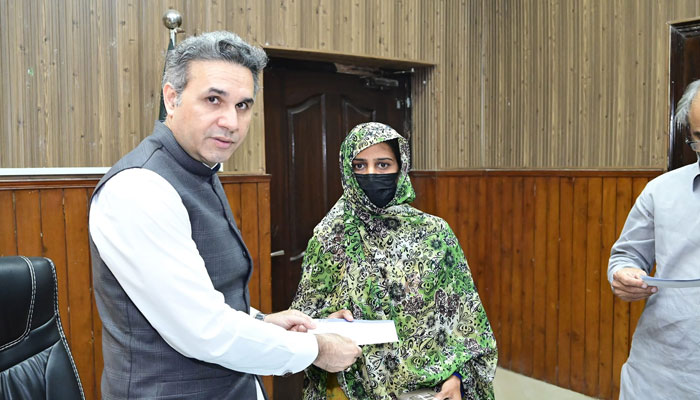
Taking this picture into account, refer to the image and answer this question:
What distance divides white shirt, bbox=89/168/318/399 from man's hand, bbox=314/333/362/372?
0.21 m

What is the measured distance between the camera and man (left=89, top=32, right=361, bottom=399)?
100cm

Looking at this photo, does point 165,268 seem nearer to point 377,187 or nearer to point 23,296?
point 23,296

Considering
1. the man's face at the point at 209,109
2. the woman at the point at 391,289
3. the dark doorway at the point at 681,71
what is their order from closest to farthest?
the man's face at the point at 209,109 → the woman at the point at 391,289 → the dark doorway at the point at 681,71

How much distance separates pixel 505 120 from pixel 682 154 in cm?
121

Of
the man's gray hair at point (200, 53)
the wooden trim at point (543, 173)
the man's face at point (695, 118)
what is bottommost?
the wooden trim at point (543, 173)

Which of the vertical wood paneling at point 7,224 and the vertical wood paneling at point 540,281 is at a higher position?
the vertical wood paneling at point 7,224

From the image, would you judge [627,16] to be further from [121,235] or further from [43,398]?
[43,398]

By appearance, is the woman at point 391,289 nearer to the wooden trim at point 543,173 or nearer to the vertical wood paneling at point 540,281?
the wooden trim at point 543,173

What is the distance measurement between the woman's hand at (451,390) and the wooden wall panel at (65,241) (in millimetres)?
1598

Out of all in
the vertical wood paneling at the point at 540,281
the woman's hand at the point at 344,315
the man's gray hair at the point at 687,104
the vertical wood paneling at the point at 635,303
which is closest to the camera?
the man's gray hair at the point at 687,104

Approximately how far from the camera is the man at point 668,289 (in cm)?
145

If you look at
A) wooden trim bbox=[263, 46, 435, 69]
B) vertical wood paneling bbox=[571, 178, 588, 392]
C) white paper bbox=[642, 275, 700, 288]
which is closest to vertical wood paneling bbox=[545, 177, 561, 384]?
vertical wood paneling bbox=[571, 178, 588, 392]

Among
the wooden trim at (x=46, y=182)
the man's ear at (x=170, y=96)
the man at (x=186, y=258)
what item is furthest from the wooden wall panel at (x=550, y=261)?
the man's ear at (x=170, y=96)

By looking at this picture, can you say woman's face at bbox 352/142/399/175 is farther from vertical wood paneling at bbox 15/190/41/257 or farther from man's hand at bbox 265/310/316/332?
vertical wood paneling at bbox 15/190/41/257
